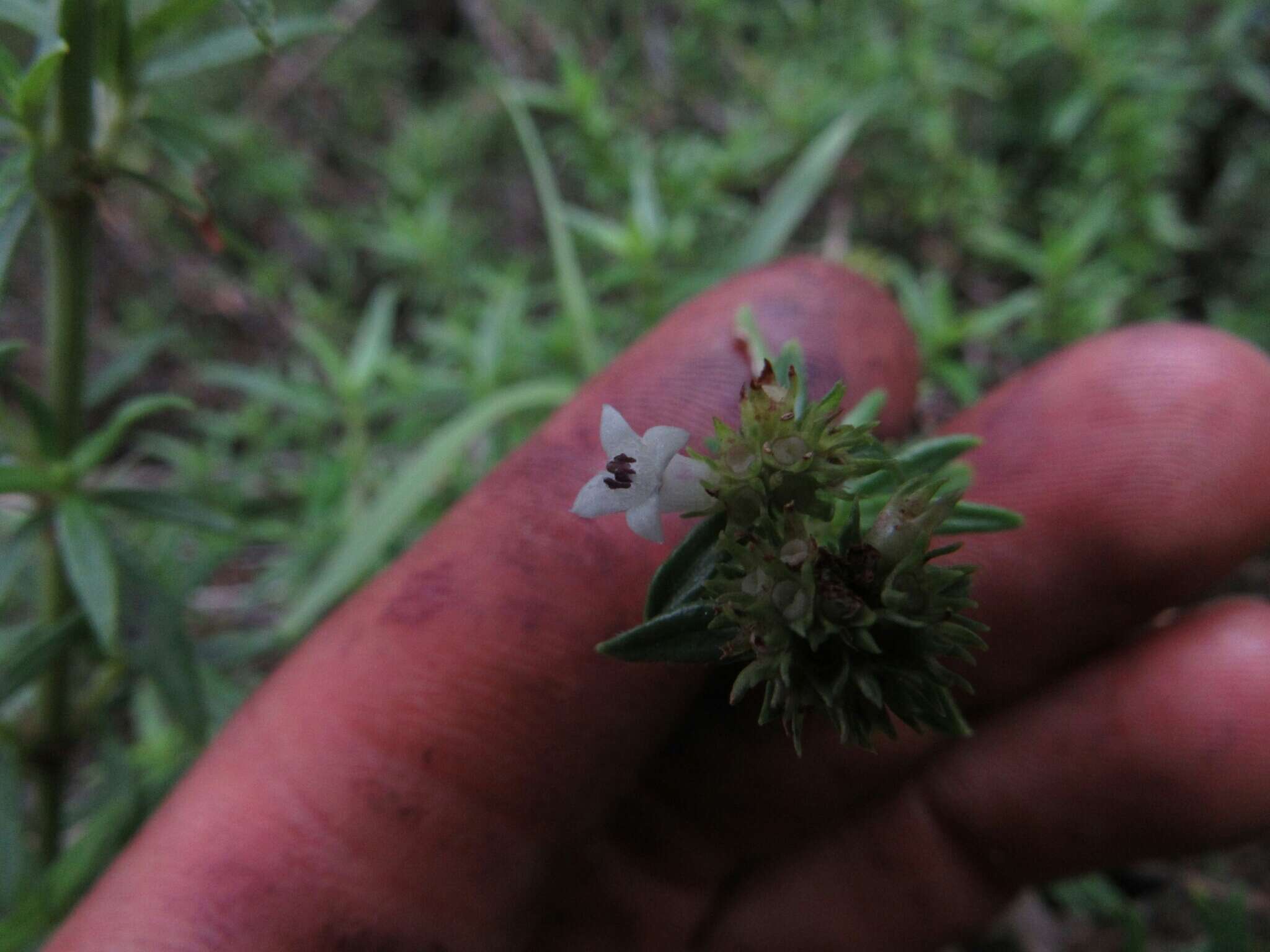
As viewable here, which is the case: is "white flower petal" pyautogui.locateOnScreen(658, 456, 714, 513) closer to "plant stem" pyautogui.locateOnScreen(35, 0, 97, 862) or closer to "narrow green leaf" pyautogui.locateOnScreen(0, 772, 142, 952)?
"plant stem" pyautogui.locateOnScreen(35, 0, 97, 862)

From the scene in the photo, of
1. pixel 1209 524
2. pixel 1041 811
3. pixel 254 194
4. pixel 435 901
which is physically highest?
pixel 254 194

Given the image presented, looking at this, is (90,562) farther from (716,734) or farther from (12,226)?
(716,734)

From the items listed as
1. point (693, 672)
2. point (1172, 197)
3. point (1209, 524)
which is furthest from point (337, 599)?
point (1172, 197)

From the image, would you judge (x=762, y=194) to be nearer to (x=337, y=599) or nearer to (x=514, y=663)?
(x=337, y=599)

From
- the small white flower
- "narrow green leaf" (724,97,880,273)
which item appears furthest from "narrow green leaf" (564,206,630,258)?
the small white flower

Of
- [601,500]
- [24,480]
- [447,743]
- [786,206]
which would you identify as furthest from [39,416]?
[786,206]

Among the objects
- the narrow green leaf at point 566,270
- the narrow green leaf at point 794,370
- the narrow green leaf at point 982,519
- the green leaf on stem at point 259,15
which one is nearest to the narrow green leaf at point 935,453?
the narrow green leaf at point 982,519
